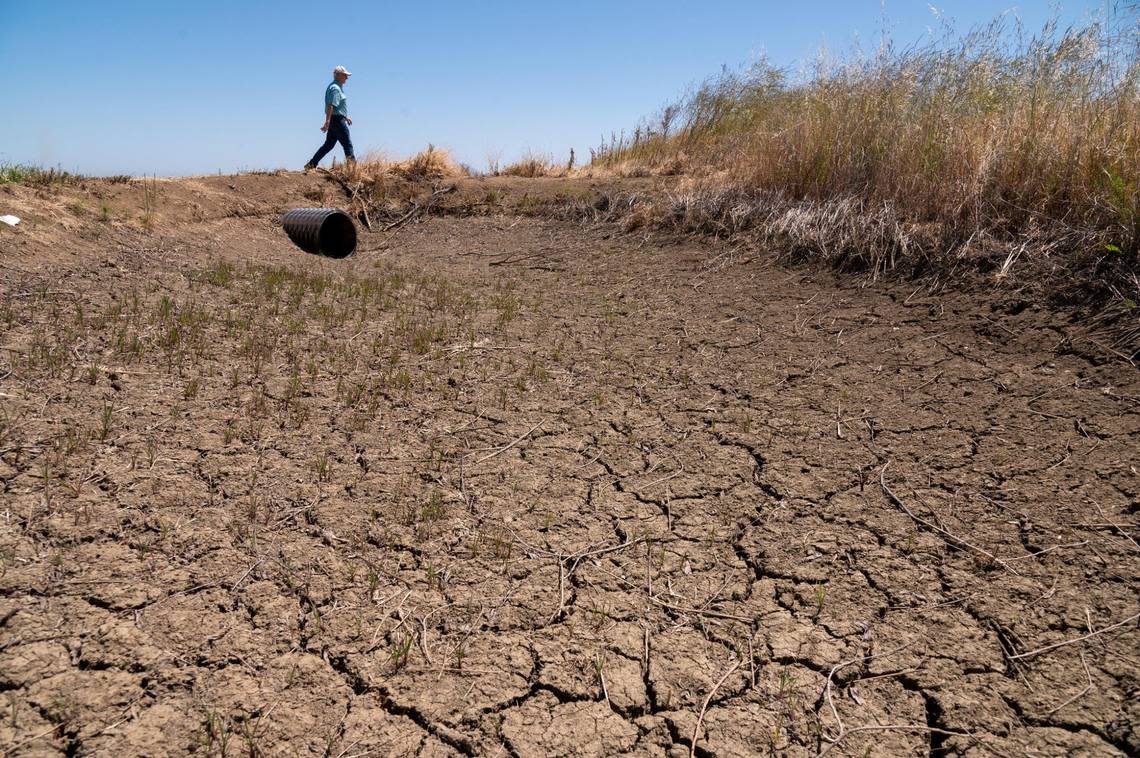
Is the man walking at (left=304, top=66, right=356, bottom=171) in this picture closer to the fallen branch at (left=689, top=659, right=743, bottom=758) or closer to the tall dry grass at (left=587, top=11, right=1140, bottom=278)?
the tall dry grass at (left=587, top=11, right=1140, bottom=278)

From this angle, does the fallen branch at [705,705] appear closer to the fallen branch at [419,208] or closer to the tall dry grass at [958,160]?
the tall dry grass at [958,160]

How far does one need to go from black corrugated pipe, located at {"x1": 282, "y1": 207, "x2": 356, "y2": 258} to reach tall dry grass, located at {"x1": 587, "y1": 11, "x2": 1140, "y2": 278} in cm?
406

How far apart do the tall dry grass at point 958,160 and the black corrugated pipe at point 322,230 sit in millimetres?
4062

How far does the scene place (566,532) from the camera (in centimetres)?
304

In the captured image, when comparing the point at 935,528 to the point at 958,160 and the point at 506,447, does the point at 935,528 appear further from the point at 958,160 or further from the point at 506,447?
the point at 958,160

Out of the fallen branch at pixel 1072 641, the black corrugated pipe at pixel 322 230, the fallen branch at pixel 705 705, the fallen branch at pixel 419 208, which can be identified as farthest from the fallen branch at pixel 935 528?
the fallen branch at pixel 419 208

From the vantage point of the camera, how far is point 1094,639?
2.37 meters

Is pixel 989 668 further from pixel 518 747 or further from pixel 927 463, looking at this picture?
pixel 518 747

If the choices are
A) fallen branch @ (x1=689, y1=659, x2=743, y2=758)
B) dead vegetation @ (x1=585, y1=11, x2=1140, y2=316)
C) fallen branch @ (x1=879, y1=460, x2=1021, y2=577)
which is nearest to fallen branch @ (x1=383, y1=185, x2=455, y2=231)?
dead vegetation @ (x1=585, y1=11, x2=1140, y2=316)

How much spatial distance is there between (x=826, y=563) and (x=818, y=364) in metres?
2.05

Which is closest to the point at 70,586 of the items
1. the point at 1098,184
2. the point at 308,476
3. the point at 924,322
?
the point at 308,476

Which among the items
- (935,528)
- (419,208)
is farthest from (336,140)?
(935,528)

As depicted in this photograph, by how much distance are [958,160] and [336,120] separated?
880 cm

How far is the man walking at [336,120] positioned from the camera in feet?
35.4
